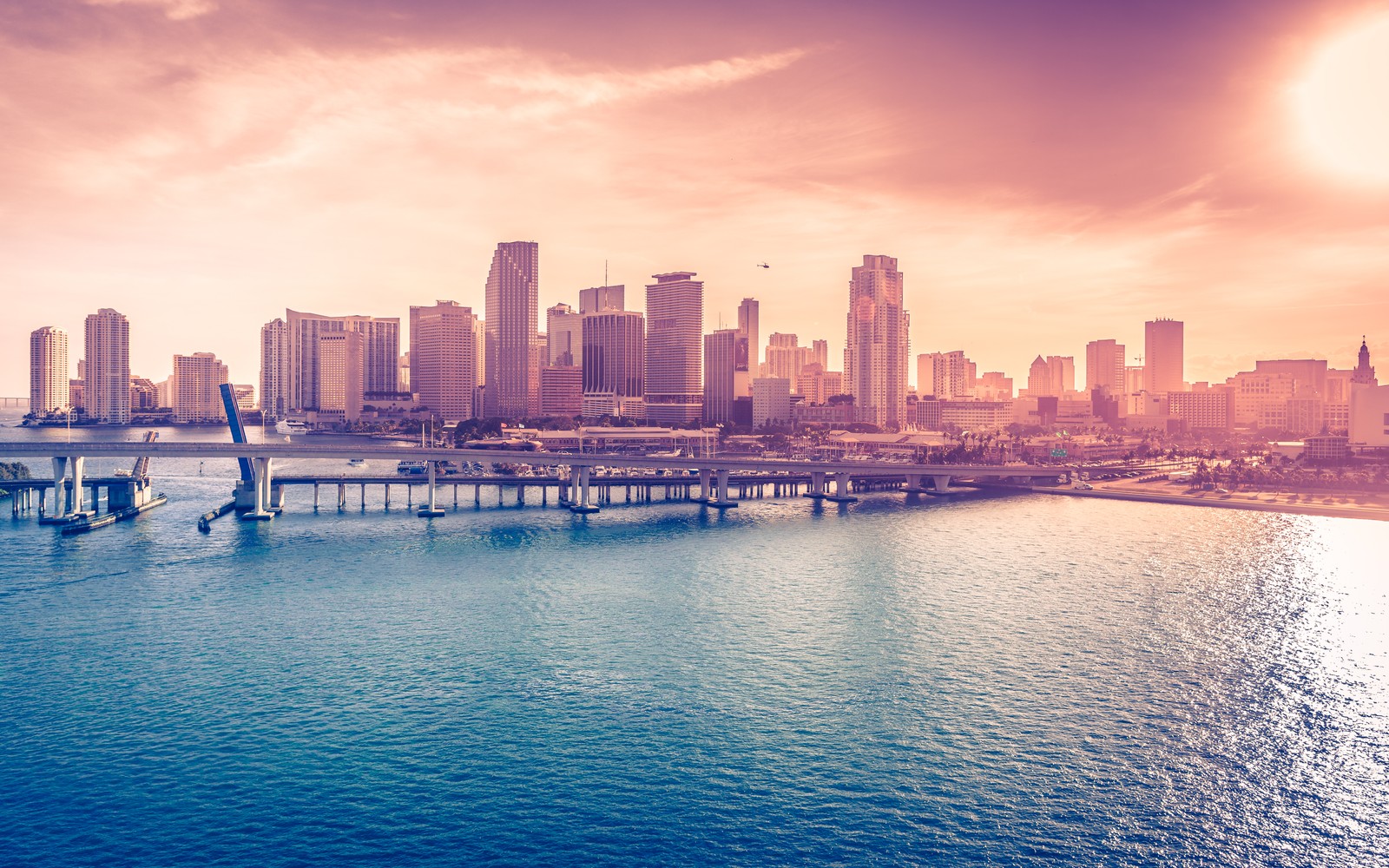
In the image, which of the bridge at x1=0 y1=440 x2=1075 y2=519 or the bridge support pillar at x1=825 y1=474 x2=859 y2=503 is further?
the bridge support pillar at x1=825 y1=474 x2=859 y2=503

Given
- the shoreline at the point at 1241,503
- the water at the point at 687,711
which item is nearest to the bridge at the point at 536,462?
the shoreline at the point at 1241,503

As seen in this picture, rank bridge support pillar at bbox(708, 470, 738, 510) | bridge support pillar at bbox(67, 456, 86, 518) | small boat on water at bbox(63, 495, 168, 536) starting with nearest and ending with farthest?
Result: small boat on water at bbox(63, 495, 168, 536), bridge support pillar at bbox(67, 456, 86, 518), bridge support pillar at bbox(708, 470, 738, 510)

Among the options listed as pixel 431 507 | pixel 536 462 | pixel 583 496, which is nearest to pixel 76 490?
pixel 431 507

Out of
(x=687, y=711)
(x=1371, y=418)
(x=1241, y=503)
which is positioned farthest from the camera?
(x=1371, y=418)

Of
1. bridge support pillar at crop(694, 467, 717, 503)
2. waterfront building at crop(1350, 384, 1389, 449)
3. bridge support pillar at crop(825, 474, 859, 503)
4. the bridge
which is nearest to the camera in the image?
the bridge

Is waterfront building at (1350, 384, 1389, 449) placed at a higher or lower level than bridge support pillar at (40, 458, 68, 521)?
higher

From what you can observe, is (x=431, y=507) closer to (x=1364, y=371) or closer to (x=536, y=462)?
(x=536, y=462)

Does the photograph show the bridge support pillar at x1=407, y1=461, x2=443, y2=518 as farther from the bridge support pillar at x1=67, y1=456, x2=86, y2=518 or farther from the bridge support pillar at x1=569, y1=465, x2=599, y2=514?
the bridge support pillar at x1=67, y1=456, x2=86, y2=518

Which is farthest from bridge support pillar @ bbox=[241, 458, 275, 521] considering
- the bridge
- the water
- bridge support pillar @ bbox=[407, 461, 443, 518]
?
the water
